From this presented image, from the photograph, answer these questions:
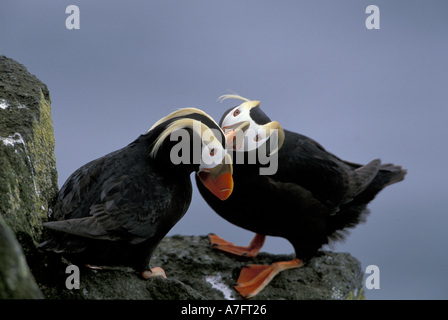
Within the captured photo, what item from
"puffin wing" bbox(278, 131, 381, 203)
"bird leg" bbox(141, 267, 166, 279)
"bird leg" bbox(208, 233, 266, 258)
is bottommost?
"bird leg" bbox(208, 233, 266, 258)

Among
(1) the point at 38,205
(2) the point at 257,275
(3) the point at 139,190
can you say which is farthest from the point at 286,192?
(1) the point at 38,205

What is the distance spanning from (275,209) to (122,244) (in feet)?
4.01

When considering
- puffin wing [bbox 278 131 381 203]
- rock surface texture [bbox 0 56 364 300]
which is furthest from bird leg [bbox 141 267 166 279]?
puffin wing [bbox 278 131 381 203]

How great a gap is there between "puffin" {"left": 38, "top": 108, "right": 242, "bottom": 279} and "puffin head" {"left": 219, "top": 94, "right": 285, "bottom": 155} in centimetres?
66

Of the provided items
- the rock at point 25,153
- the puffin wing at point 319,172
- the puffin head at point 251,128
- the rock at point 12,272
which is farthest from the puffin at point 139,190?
the rock at point 12,272

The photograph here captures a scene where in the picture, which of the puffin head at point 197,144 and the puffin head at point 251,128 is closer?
the puffin head at point 197,144

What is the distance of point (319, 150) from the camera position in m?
4.10

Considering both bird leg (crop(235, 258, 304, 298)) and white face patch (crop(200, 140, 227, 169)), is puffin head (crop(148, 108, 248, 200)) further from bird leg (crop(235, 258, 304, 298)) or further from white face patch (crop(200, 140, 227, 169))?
bird leg (crop(235, 258, 304, 298))

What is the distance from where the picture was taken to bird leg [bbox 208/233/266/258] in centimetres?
442

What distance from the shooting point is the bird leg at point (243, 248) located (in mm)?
4422

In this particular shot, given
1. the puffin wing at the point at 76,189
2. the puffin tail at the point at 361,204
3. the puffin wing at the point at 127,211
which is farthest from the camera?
the puffin tail at the point at 361,204

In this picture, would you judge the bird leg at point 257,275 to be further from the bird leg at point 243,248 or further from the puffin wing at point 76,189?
the puffin wing at point 76,189

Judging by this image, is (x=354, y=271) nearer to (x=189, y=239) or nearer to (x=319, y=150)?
(x=319, y=150)
